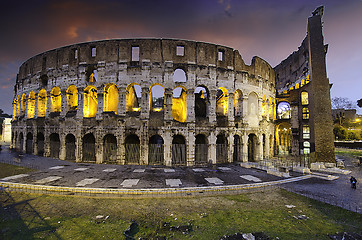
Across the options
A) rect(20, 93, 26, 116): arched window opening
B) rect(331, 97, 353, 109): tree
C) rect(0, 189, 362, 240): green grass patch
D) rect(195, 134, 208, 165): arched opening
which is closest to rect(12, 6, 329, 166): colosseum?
rect(195, 134, 208, 165): arched opening

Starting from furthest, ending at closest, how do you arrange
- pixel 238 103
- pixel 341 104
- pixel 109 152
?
pixel 341 104 < pixel 238 103 < pixel 109 152

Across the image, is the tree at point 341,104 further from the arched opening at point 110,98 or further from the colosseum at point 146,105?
the arched opening at point 110,98

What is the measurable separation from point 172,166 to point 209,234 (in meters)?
9.53

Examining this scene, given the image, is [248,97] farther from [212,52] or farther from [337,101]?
[337,101]

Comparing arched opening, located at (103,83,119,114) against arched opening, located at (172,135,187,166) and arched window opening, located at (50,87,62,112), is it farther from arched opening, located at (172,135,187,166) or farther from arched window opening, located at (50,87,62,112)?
arched opening, located at (172,135,187,166)

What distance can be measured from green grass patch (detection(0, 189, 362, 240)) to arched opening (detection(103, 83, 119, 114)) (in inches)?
385

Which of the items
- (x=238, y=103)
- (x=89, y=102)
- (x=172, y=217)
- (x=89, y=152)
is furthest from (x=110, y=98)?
(x=172, y=217)

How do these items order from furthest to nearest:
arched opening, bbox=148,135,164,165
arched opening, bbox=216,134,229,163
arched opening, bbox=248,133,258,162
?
arched opening, bbox=248,133,258,162 < arched opening, bbox=216,134,229,163 < arched opening, bbox=148,135,164,165

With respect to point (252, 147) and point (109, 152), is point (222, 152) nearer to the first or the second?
point (252, 147)

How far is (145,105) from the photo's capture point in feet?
49.4

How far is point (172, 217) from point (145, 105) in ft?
35.9

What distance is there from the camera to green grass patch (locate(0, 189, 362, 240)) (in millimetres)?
5023

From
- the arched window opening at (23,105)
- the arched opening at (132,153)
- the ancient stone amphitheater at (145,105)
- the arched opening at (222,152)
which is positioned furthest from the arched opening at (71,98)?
the arched opening at (222,152)

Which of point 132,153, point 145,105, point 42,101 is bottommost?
point 132,153
